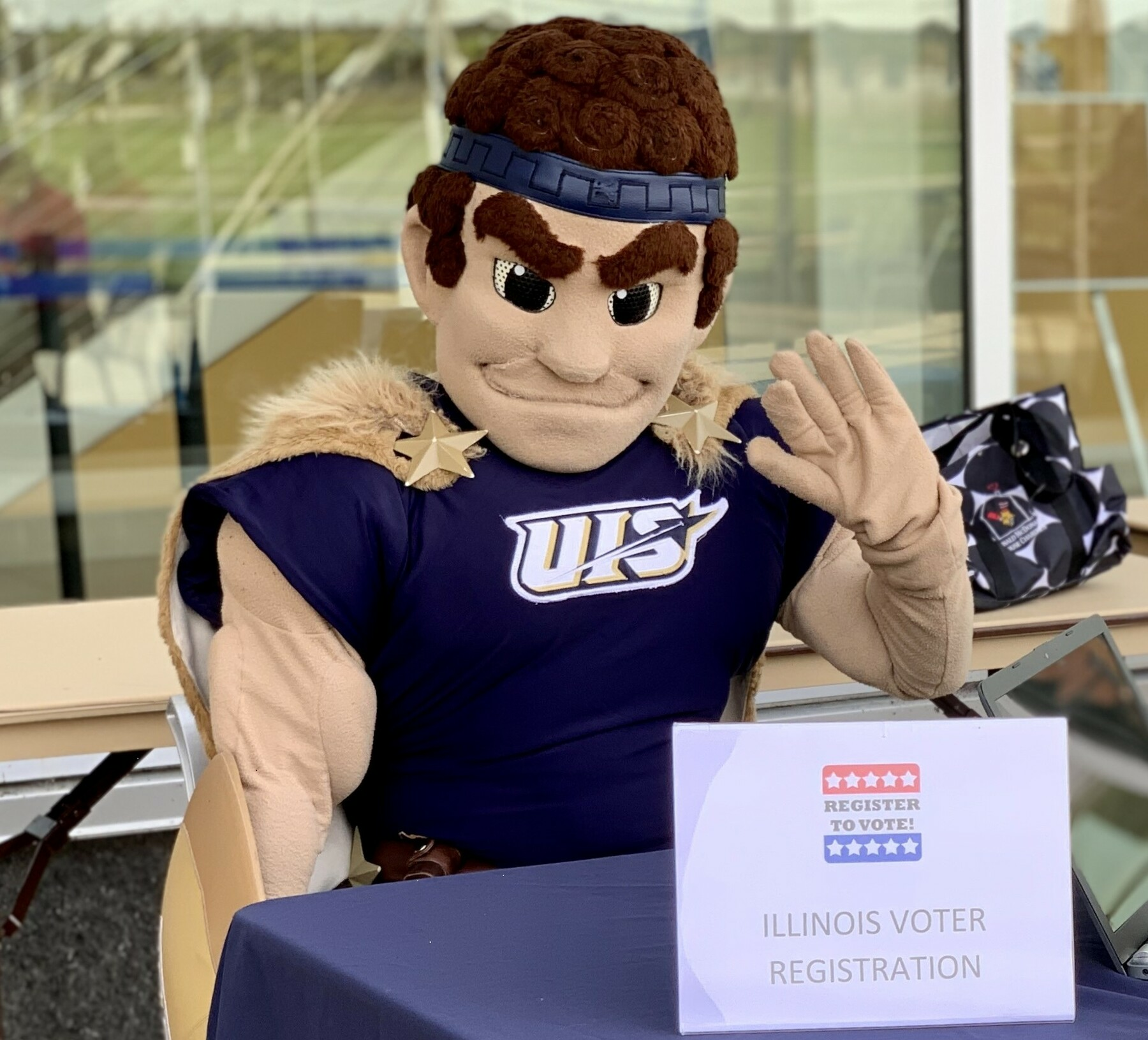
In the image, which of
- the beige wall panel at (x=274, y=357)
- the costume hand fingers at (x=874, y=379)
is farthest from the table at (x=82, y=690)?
the beige wall panel at (x=274, y=357)

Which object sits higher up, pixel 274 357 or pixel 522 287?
pixel 522 287

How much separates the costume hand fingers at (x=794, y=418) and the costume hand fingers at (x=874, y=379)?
0.05 m

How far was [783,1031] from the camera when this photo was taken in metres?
1.04

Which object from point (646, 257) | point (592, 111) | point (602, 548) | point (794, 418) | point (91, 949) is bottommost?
point (91, 949)

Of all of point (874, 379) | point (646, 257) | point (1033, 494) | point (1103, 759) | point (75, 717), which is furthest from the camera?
point (1033, 494)

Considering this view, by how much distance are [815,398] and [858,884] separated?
49 cm

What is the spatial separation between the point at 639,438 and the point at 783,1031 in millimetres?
725

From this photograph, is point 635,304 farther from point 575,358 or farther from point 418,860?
point 418,860

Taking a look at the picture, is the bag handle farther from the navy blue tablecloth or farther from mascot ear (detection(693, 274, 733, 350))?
the navy blue tablecloth

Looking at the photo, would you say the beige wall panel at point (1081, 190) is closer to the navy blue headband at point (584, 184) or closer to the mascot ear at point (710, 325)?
the mascot ear at point (710, 325)

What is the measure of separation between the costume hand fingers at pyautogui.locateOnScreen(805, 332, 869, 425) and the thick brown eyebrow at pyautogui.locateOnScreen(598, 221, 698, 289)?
0.17 meters

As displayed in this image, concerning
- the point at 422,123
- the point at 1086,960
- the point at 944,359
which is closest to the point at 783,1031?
the point at 1086,960

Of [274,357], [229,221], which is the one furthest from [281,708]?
[229,221]

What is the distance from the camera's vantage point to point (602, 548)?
157 centimetres
